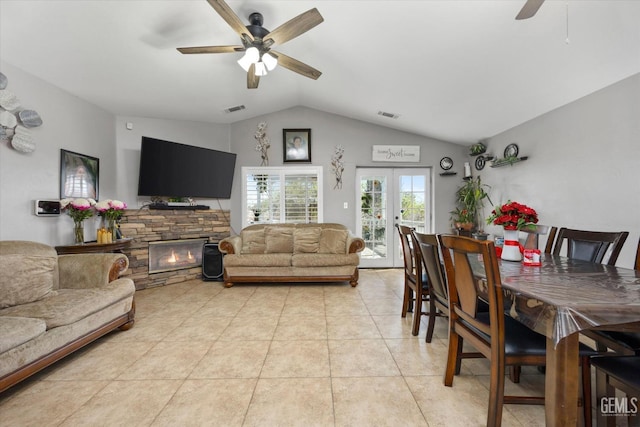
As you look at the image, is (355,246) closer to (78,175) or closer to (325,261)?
(325,261)

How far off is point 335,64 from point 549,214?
3221mm

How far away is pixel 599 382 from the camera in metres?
1.21

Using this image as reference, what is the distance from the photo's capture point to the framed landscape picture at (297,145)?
5109 millimetres

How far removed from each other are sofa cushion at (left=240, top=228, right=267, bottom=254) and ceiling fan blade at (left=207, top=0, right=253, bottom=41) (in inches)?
112

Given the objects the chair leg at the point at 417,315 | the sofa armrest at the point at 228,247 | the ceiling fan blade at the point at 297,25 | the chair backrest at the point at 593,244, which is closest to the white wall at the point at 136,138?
the sofa armrest at the point at 228,247

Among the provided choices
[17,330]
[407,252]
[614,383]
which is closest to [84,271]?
[17,330]

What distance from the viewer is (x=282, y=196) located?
516 centimetres

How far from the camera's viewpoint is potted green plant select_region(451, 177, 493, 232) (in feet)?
15.2

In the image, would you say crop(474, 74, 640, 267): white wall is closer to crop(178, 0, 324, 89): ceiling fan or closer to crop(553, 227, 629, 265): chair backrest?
crop(553, 227, 629, 265): chair backrest

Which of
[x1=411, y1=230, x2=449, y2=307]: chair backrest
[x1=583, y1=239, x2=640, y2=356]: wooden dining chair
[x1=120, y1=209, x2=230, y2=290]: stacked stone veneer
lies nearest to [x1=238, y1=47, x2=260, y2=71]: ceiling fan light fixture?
[x1=411, y1=230, x2=449, y2=307]: chair backrest

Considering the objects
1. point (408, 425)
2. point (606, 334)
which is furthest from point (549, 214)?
point (408, 425)

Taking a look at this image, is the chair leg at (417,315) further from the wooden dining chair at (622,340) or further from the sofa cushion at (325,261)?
the sofa cushion at (325,261)

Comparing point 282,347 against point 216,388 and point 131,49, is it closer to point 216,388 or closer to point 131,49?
point 216,388

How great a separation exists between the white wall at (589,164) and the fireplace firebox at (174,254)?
5036 mm
